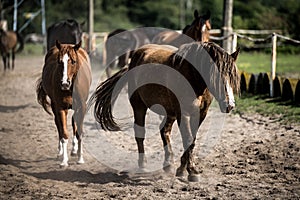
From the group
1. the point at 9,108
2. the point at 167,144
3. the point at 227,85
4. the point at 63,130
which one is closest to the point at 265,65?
the point at 9,108

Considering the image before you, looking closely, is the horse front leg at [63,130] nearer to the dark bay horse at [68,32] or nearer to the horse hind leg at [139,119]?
the horse hind leg at [139,119]

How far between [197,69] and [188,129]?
2.27ft

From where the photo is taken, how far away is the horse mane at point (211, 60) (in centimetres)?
516

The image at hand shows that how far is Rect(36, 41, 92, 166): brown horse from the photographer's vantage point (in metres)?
6.29

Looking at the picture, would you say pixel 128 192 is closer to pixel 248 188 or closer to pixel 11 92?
pixel 248 188

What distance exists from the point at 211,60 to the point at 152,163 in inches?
75.7

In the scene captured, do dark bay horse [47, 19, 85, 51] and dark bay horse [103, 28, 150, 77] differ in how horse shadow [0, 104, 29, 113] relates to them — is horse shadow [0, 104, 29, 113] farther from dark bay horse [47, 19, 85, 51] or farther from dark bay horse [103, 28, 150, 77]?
dark bay horse [103, 28, 150, 77]

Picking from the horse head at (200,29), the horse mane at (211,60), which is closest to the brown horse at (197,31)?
the horse head at (200,29)

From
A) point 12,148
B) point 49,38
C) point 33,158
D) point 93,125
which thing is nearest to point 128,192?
point 33,158

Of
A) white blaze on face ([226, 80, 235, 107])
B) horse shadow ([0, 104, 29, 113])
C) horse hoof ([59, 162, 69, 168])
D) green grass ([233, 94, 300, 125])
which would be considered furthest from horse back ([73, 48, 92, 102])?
horse shadow ([0, 104, 29, 113])

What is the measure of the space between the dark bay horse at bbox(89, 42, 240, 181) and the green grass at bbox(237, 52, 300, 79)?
28.4 ft

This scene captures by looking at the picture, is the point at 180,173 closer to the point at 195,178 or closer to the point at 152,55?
the point at 195,178

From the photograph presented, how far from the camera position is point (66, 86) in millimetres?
6242

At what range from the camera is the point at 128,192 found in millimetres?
5305
